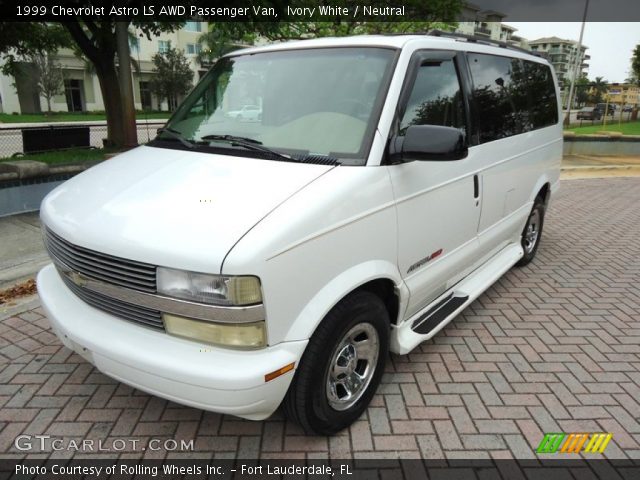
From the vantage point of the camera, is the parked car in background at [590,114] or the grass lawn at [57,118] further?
the grass lawn at [57,118]

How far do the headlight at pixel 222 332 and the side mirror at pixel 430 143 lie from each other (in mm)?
1217

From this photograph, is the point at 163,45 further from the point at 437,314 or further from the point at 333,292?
the point at 333,292

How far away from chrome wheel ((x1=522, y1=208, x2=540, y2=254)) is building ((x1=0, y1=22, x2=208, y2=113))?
42663 millimetres

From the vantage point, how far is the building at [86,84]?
43594 mm

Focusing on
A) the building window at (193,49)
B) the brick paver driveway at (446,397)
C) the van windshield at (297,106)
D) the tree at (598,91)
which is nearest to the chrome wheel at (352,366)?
the brick paver driveway at (446,397)

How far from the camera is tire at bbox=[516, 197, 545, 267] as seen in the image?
5176mm

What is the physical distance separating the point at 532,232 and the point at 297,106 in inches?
142

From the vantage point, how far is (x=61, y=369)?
10.9ft

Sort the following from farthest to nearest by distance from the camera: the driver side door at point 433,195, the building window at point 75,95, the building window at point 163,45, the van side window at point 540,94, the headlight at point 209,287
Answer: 1. the building window at point 163,45
2. the building window at point 75,95
3. the van side window at point 540,94
4. the driver side door at point 433,195
5. the headlight at point 209,287

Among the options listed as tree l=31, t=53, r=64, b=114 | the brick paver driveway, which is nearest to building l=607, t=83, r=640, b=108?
the brick paver driveway

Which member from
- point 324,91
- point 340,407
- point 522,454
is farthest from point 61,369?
point 522,454

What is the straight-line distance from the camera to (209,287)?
204 centimetres

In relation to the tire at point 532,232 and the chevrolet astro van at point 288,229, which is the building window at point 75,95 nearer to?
the chevrolet astro van at point 288,229

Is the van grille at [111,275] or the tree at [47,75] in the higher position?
the tree at [47,75]
